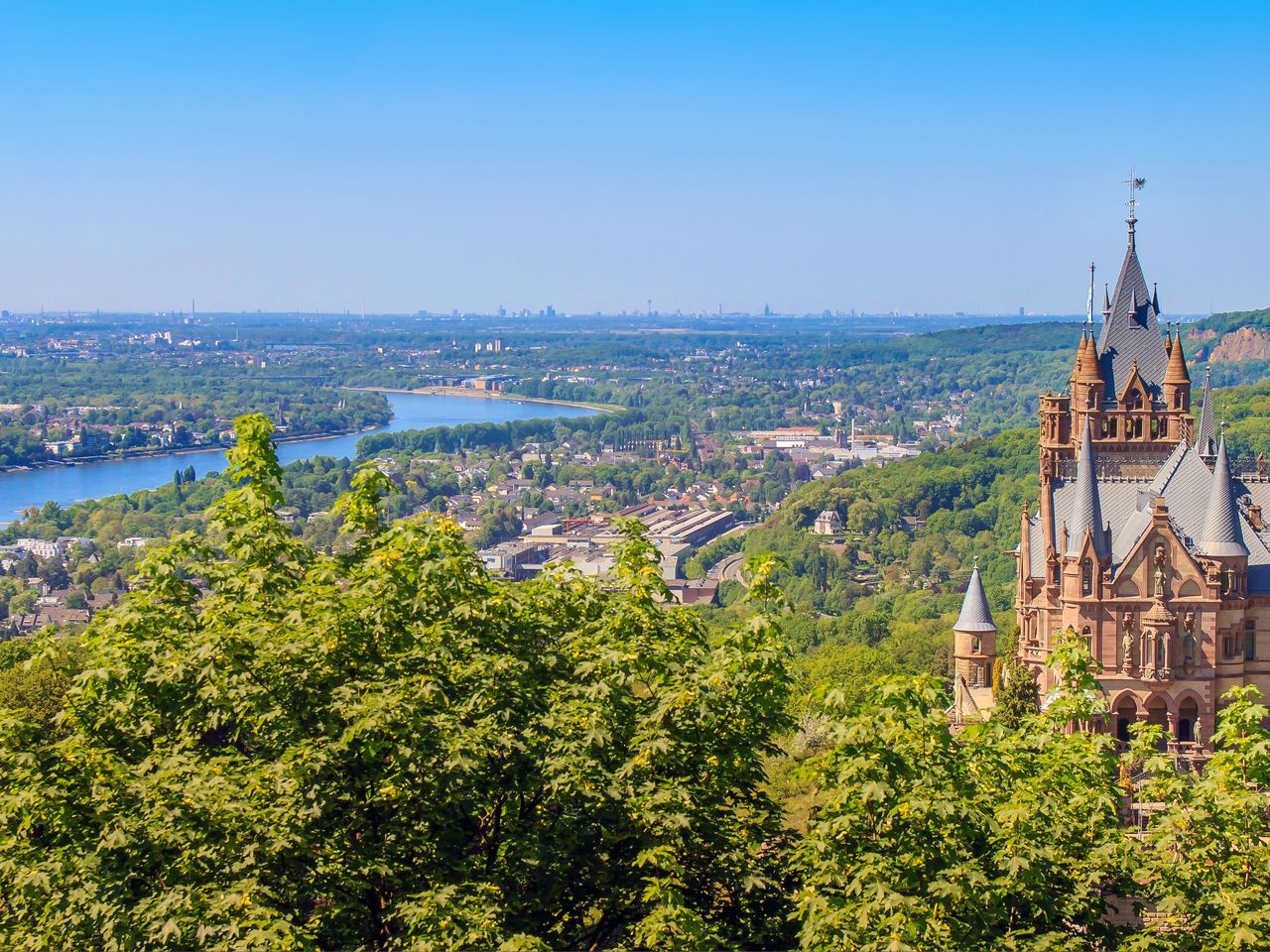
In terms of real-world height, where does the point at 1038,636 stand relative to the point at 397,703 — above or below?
below

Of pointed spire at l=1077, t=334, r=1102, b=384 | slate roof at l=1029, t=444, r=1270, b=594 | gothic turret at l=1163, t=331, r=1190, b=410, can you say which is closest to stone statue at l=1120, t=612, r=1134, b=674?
slate roof at l=1029, t=444, r=1270, b=594

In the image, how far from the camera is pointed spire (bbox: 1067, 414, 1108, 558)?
39.9m

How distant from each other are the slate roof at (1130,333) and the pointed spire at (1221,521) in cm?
660

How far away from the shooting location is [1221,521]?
131 ft

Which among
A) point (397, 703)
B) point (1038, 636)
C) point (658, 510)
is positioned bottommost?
point (658, 510)

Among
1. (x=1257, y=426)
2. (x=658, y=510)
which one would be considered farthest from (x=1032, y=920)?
(x=658, y=510)

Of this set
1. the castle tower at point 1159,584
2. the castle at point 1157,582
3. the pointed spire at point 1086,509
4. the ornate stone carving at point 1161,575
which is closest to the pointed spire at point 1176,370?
the castle at point 1157,582

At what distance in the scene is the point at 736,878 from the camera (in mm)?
17859

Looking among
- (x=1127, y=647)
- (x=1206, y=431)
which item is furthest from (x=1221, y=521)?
(x=1206, y=431)

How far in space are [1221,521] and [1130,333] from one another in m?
8.55

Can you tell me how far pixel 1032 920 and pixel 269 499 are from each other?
991 cm

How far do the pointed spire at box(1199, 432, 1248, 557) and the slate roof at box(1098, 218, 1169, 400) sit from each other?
6597 mm

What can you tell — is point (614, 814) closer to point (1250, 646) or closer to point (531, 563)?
point (1250, 646)

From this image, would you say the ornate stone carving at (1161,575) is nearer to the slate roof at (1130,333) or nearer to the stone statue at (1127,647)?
the stone statue at (1127,647)
